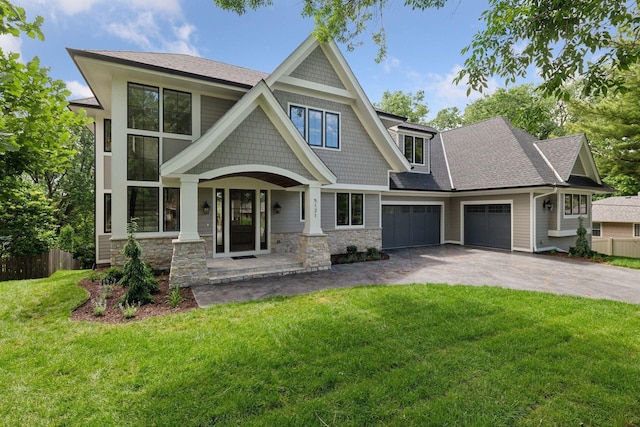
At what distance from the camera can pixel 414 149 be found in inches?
622

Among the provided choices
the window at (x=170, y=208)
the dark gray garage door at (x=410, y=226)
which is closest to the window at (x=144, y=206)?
the window at (x=170, y=208)

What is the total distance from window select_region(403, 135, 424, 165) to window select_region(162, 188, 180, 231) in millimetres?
11078

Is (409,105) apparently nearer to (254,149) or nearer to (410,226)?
(410,226)

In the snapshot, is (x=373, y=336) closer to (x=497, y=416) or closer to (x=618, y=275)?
(x=497, y=416)

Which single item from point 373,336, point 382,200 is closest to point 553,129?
point 382,200

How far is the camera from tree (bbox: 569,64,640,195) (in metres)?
13.9

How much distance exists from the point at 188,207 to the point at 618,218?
1141 inches

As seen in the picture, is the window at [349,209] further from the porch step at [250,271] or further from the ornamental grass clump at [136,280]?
the ornamental grass clump at [136,280]

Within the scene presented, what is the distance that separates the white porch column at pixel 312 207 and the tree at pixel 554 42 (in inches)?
212

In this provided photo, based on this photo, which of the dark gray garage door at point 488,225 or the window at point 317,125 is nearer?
the window at point 317,125

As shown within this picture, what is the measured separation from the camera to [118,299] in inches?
258

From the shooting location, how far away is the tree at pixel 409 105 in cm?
3434

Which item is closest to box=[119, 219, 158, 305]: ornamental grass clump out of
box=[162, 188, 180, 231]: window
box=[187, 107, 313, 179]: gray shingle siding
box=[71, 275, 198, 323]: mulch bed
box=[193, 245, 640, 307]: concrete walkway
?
box=[71, 275, 198, 323]: mulch bed

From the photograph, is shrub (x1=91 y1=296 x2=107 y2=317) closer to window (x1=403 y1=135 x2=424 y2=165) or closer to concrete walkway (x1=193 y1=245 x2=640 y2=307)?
concrete walkway (x1=193 y1=245 x2=640 y2=307)
